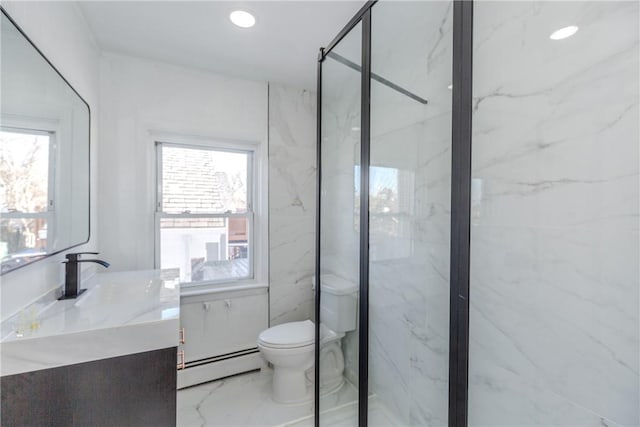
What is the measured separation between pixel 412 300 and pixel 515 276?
0.46m

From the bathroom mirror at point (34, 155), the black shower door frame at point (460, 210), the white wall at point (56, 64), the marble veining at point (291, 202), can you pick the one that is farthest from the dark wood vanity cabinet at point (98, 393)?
the marble veining at point (291, 202)

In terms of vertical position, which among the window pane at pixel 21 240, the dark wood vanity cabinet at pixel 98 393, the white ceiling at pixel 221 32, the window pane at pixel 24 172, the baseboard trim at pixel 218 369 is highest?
the white ceiling at pixel 221 32

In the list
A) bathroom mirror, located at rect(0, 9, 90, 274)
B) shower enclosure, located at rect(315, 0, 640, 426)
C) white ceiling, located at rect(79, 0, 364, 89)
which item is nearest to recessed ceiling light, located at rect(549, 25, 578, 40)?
shower enclosure, located at rect(315, 0, 640, 426)

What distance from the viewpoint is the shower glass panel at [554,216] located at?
0.73 m

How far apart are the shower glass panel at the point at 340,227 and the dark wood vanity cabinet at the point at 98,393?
92 centimetres

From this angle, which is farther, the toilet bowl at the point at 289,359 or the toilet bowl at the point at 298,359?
the toilet bowl at the point at 289,359

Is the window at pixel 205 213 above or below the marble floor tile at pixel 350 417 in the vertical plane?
above

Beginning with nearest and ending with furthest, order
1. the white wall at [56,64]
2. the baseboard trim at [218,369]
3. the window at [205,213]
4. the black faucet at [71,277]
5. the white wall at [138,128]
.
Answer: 1. the white wall at [56,64]
2. the black faucet at [71,277]
3. the white wall at [138,128]
4. the baseboard trim at [218,369]
5. the window at [205,213]

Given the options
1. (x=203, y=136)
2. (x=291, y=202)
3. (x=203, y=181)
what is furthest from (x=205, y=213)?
(x=291, y=202)

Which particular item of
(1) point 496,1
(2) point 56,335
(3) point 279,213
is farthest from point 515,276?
(3) point 279,213

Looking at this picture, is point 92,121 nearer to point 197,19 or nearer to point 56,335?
point 197,19

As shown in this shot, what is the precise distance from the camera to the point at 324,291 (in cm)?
182

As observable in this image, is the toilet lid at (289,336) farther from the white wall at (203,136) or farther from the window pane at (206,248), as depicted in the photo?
the window pane at (206,248)

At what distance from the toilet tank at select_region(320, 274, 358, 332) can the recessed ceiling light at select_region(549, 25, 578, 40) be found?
1294mm
